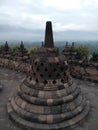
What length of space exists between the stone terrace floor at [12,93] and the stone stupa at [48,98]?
30 centimetres

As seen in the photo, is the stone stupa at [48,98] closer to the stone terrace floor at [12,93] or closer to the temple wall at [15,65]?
the stone terrace floor at [12,93]

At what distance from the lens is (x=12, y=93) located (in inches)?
397

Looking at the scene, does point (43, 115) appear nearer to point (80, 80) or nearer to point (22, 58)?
point (80, 80)

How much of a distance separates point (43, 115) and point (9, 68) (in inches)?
431

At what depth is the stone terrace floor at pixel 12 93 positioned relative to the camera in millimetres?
6709

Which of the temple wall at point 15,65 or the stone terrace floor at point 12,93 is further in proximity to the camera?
the temple wall at point 15,65

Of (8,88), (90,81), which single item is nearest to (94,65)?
(90,81)

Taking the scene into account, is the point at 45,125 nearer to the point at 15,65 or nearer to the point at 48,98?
the point at 48,98

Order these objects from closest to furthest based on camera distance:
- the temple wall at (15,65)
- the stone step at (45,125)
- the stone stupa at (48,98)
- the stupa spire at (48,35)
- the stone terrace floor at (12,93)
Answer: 1. the stone step at (45,125)
2. the stone stupa at (48,98)
3. the stone terrace floor at (12,93)
4. the stupa spire at (48,35)
5. the temple wall at (15,65)

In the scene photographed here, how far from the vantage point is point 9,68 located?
16625 mm

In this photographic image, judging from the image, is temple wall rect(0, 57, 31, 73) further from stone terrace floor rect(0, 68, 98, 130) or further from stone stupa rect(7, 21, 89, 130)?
stone stupa rect(7, 21, 89, 130)

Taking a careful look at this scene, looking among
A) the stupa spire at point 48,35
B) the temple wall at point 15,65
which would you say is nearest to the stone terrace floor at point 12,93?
the temple wall at point 15,65

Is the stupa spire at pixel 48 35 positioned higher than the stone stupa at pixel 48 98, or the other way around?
the stupa spire at pixel 48 35

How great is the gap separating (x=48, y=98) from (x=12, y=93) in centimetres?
392
